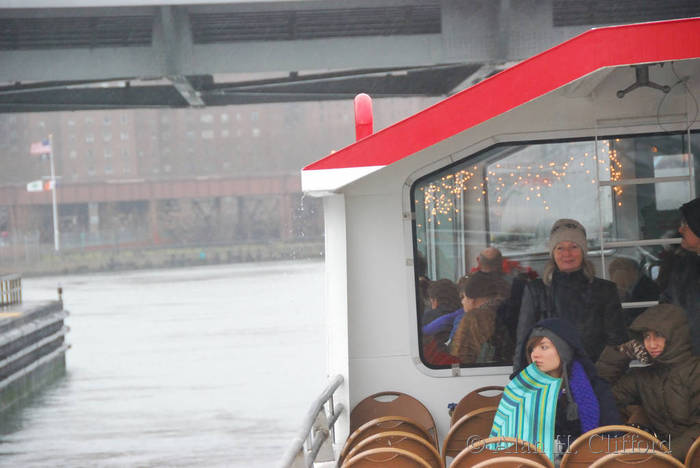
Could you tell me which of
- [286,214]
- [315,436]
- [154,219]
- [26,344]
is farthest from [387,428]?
[154,219]

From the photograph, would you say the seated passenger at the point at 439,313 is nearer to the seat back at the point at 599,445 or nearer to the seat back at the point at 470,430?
the seat back at the point at 470,430

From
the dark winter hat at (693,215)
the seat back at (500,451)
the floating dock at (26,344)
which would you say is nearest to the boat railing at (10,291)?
the floating dock at (26,344)

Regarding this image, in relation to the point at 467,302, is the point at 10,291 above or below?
below

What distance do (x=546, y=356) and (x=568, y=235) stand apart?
1.19 meters

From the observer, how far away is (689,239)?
5.34 meters

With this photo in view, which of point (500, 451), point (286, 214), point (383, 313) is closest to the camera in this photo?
point (500, 451)

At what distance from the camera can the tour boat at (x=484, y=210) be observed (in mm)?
5867

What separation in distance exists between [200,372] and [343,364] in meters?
29.2

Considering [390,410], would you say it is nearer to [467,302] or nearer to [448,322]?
[448,322]

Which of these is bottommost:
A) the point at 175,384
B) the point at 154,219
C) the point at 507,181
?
the point at 175,384

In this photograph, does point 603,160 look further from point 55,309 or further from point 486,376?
point 55,309

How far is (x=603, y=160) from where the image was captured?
5.96 m

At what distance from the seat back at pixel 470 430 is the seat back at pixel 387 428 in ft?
0.37

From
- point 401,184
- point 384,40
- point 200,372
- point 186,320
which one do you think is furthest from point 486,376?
point 186,320
